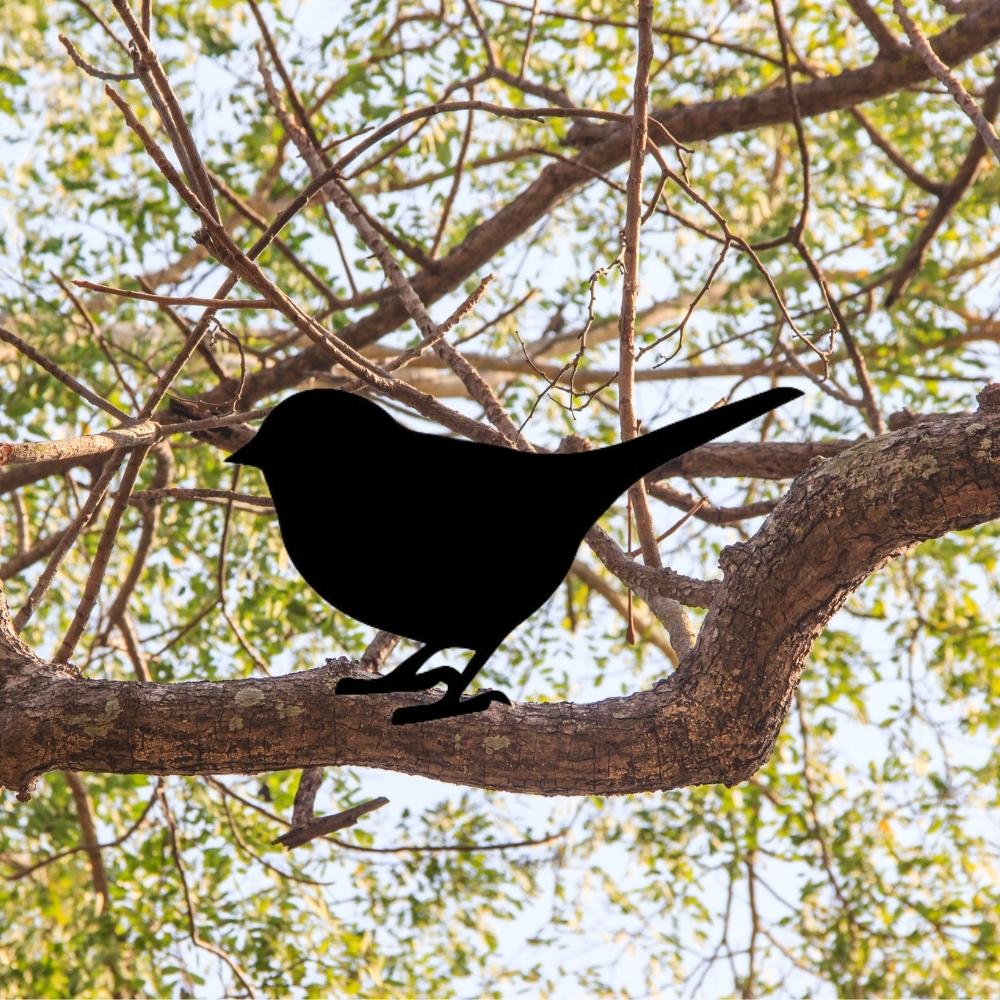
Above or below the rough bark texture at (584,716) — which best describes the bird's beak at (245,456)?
below

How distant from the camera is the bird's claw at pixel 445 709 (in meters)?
1.15

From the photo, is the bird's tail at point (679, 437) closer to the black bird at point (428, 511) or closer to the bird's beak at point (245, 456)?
the black bird at point (428, 511)

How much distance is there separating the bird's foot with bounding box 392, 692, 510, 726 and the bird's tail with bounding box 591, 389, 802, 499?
29 centimetres

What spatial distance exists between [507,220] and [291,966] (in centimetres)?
237

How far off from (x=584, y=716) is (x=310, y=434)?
75 cm

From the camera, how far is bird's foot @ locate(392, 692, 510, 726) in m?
1.15

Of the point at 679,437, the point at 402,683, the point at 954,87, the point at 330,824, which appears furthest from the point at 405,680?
the point at 954,87

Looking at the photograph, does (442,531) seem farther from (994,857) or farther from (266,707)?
(994,857)

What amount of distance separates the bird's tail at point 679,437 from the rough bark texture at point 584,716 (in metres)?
0.61

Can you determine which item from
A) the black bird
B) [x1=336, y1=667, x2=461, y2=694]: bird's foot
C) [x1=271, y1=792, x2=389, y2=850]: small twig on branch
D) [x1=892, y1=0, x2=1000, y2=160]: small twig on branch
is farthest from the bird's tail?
[x1=892, y1=0, x2=1000, y2=160]: small twig on branch

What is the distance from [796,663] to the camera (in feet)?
5.40

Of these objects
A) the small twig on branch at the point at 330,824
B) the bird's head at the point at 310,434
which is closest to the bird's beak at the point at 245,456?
the bird's head at the point at 310,434

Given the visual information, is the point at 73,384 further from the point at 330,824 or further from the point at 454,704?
the point at 454,704

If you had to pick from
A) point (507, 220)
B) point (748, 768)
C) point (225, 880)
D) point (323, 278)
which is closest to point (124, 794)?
point (225, 880)
